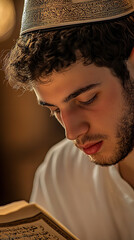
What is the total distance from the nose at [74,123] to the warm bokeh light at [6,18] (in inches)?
88.6

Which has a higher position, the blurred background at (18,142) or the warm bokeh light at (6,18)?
the warm bokeh light at (6,18)

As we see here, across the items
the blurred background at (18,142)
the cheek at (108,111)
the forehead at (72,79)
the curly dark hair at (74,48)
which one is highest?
the curly dark hair at (74,48)

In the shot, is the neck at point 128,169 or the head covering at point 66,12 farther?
the neck at point 128,169

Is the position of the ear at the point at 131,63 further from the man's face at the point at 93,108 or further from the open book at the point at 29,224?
the open book at the point at 29,224

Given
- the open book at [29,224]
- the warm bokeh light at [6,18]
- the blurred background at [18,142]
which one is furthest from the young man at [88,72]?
the blurred background at [18,142]

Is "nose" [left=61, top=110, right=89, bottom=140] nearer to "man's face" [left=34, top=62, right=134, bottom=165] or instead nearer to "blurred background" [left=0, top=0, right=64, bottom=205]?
"man's face" [left=34, top=62, right=134, bottom=165]

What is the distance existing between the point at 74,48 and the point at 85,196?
2.12 feet

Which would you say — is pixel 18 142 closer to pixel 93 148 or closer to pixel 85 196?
pixel 85 196

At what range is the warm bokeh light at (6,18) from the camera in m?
3.26

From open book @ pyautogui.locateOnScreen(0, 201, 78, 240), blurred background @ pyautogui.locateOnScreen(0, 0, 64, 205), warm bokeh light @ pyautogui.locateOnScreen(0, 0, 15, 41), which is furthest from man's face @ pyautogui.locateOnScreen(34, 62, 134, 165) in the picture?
blurred background @ pyautogui.locateOnScreen(0, 0, 64, 205)

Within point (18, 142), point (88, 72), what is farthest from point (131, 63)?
point (18, 142)

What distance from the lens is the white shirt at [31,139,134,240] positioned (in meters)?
1.42

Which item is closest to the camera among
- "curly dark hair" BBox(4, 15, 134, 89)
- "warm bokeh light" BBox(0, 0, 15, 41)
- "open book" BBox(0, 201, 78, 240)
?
"open book" BBox(0, 201, 78, 240)

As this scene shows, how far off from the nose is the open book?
28 cm
